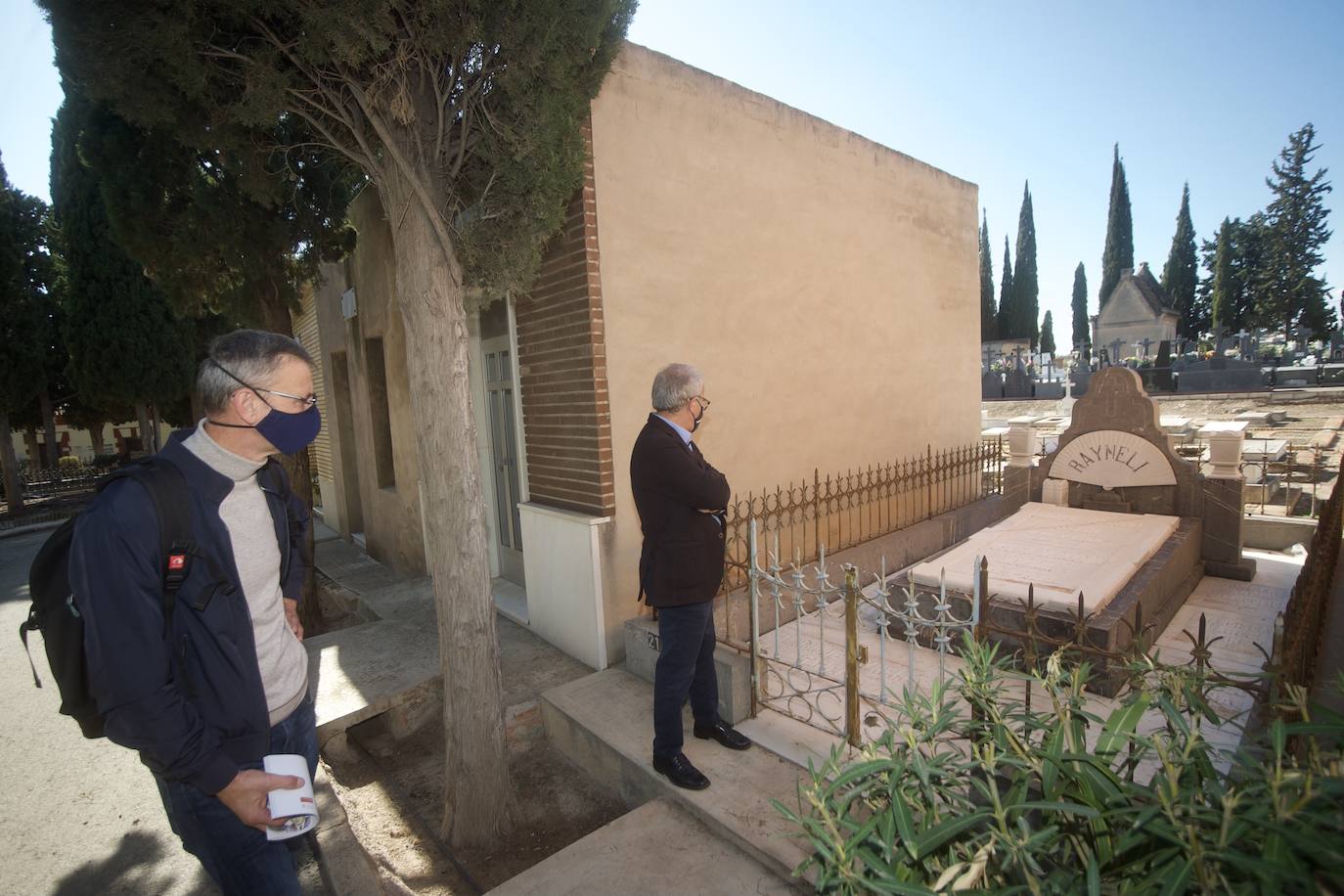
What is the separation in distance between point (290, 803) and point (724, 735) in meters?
2.18

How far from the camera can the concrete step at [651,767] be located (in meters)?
2.83

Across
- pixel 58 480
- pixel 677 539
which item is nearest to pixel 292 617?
pixel 677 539

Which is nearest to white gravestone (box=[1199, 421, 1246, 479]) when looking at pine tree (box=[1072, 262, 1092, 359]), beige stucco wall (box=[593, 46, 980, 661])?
beige stucco wall (box=[593, 46, 980, 661])

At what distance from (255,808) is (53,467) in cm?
2899

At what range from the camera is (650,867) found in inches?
110

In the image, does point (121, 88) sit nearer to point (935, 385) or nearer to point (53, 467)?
point (935, 385)

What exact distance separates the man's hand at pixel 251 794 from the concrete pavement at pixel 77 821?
1.56 m

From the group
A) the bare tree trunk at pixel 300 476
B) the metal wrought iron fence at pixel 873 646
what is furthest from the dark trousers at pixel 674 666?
the bare tree trunk at pixel 300 476

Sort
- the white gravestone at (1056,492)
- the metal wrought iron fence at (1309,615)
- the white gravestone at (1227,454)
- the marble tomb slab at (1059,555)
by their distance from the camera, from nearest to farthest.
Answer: the metal wrought iron fence at (1309,615)
the marble tomb slab at (1059,555)
the white gravestone at (1227,454)
the white gravestone at (1056,492)

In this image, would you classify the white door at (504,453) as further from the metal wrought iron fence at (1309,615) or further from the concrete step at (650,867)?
the metal wrought iron fence at (1309,615)

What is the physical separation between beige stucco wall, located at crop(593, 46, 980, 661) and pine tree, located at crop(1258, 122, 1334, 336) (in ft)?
124

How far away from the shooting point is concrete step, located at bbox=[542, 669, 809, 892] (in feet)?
9.30

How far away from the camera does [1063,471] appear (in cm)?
745

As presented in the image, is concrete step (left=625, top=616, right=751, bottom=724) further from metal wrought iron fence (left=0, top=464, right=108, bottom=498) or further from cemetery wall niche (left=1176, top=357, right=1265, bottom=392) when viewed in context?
metal wrought iron fence (left=0, top=464, right=108, bottom=498)
